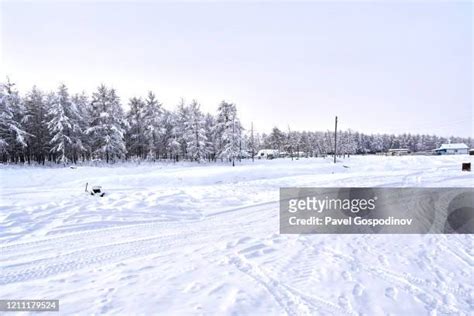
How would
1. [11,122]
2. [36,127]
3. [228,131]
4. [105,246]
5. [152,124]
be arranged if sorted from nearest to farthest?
[105,246], [11,122], [36,127], [152,124], [228,131]

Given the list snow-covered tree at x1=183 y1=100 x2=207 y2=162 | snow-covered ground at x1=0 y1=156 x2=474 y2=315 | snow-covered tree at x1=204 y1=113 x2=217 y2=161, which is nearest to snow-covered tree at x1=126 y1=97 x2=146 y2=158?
snow-covered tree at x1=183 y1=100 x2=207 y2=162

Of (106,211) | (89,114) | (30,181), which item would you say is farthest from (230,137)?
(106,211)

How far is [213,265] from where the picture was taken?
520cm

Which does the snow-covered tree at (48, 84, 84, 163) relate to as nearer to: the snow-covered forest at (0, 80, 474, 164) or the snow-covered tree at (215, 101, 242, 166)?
the snow-covered forest at (0, 80, 474, 164)

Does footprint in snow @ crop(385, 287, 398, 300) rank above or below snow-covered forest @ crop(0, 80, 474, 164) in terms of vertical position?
below

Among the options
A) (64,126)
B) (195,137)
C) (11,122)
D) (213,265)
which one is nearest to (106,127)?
(64,126)

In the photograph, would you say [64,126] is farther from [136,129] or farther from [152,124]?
[152,124]

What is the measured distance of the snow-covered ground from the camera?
3992 mm

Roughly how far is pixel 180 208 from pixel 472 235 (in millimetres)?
8759

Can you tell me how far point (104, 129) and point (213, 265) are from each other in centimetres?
3058

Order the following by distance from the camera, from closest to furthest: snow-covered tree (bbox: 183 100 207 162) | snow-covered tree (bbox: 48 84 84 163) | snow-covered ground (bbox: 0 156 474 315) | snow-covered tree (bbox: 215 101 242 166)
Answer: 1. snow-covered ground (bbox: 0 156 474 315)
2. snow-covered tree (bbox: 48 84 84 163)
3. snow-covered tree (bbox: 183 100 207 162)
4. snow-covered tree (bbox: 215 101 242 166)

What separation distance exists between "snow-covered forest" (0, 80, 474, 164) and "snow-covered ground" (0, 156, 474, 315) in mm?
23990

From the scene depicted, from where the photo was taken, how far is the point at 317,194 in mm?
12164

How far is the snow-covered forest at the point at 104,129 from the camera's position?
29344 millimetres
